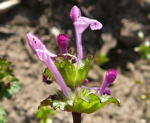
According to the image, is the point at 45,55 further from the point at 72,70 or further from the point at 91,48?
the point at 91,48

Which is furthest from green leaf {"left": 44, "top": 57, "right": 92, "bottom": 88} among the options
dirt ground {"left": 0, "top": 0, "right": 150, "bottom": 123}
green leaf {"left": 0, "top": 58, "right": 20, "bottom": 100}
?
dirt ground {"left": 0, "top": 0, "right": 150, "bottom": 123}

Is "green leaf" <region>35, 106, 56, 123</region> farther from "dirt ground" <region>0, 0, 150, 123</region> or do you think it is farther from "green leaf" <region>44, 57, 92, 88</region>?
"green leaf" <region>44, 57, 92, 88</region>

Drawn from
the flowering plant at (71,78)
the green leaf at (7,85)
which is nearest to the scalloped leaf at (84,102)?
the flowering plant at (71,78)

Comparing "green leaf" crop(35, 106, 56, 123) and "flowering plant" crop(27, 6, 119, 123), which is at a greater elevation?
"flowering plant" crop(27, 6, 119, 123)

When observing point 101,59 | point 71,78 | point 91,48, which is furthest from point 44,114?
point 71,78

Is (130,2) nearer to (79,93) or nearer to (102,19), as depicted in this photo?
(102,19)
